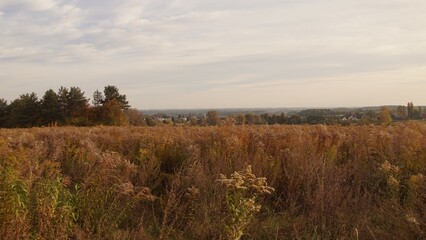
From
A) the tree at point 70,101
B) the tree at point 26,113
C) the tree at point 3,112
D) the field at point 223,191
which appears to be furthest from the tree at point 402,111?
the tree at point 3,112

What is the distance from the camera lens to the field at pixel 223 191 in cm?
388

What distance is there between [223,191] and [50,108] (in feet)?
174

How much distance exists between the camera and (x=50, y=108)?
5281cm

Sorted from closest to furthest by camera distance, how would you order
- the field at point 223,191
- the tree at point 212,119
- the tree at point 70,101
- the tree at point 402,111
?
the field at point 223,191, the tree at point 212,119, the tree at point 402,111, the tree at point 70,101

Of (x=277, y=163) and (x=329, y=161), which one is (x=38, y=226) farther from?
(x=329, y=161)

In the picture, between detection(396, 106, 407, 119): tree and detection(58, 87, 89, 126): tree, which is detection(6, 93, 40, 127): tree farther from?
detection(396, 106, 407, 119): tree

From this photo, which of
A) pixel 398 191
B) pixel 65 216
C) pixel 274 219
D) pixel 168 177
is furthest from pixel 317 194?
pixel 65 216

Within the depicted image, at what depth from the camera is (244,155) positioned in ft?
20.5

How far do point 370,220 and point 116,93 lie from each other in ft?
190

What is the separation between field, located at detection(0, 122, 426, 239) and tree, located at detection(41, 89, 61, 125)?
158ft

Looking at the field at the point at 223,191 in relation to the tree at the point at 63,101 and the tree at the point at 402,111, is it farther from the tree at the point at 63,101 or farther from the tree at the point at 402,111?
the tree at the point at 63,101

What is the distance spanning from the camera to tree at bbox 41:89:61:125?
171 ft

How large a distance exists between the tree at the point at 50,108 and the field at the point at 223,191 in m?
48.3

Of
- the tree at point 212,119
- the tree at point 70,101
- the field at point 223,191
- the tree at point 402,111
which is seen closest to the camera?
the field at point 223,191
